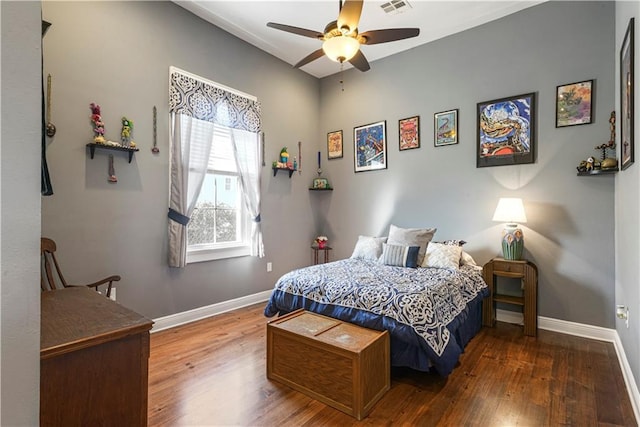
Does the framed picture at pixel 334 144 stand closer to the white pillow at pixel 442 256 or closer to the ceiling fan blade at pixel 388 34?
the white pillow at pixel 442 256

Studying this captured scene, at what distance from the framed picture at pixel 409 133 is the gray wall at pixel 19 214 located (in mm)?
3864

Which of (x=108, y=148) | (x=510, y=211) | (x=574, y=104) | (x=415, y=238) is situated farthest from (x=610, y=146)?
(x=108, y=148)

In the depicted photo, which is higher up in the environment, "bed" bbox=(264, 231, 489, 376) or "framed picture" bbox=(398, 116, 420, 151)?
"framed picture" bbox=(398, 116, 420, 151)

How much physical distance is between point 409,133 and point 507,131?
44.3 inches

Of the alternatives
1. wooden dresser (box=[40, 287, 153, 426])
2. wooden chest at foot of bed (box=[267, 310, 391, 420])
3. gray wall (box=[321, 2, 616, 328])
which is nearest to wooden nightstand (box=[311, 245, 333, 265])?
gray wall (box=[321, 2, 616, 328])

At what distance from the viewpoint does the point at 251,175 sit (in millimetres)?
4000

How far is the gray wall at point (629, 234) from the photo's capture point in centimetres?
190

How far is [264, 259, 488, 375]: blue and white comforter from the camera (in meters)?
2.10

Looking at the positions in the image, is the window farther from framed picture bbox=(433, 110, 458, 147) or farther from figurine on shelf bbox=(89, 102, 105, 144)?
framed picture bbox=(433, 110, 458, 147)

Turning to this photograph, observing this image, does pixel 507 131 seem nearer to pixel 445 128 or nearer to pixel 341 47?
pixel 445 128

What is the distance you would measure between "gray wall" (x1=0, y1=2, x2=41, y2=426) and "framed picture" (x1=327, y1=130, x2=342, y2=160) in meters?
4.23

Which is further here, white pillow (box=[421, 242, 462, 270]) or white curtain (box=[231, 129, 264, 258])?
white curtain (box=[231, 129, 264, 258])

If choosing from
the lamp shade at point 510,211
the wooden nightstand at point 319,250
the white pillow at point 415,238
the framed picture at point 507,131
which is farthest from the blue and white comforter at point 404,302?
the wooden nightstand at point 319,250

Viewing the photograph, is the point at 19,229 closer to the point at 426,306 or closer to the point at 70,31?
the point at 426,306
